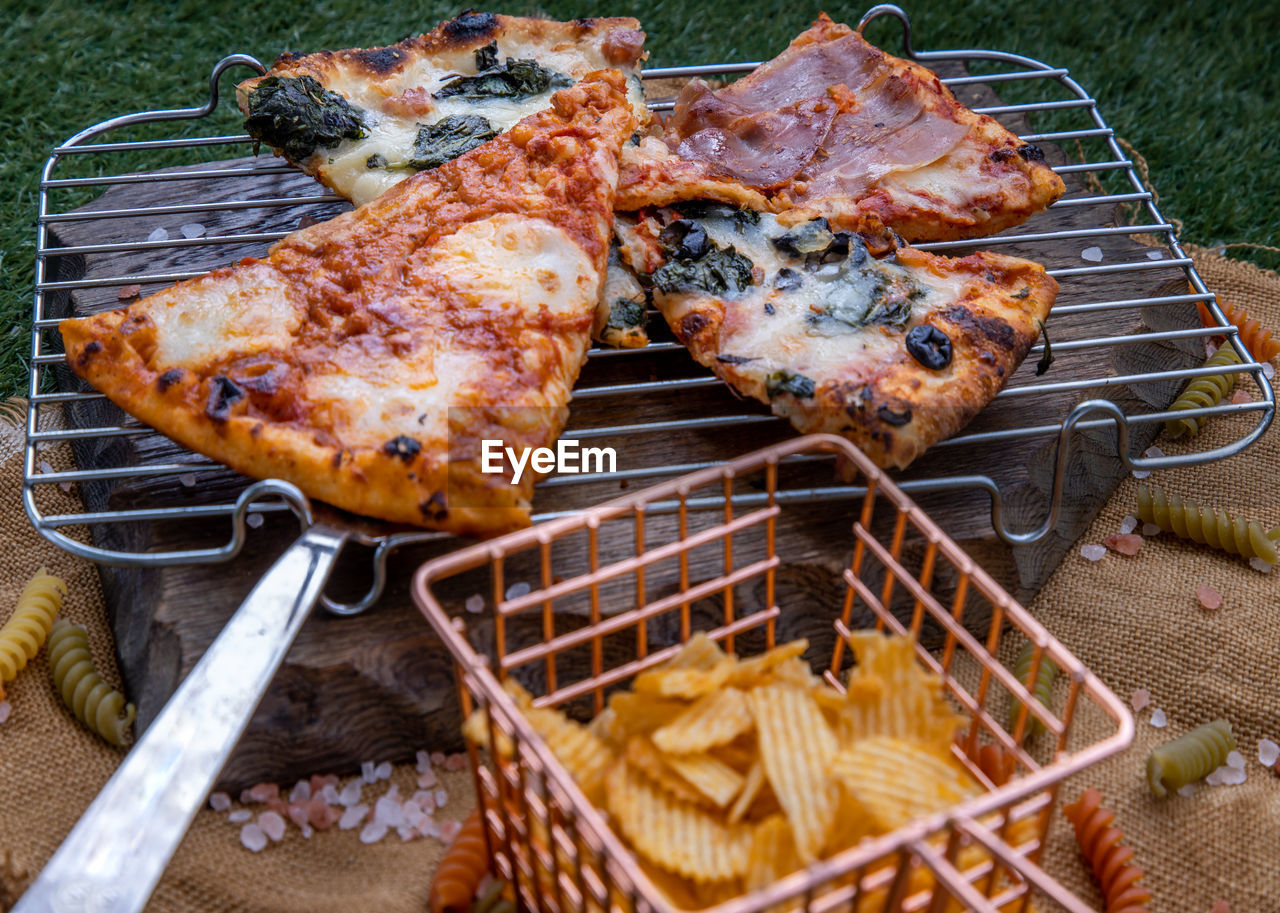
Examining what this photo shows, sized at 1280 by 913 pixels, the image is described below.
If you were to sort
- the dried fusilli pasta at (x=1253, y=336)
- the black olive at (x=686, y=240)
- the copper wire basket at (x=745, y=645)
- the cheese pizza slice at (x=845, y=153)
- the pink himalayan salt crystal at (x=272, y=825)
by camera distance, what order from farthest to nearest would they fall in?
1. the dried fusilli pasta at (x=1253, y=336)
2. the cheese pizza slice at (x=845, y=153)
3. the black olive at (x=686, y=240)
4. the pink himalayan salt crystal at (x=272, y=825)
5. the copper wire basket at (x=745, y=645)

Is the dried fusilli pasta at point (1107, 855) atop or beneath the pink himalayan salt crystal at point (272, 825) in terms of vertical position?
atop

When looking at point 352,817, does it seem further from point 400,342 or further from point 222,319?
point 222,319

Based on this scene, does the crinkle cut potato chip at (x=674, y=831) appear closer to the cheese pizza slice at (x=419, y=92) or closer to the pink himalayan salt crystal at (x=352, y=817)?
the pink himalayan salt crystal at (x=352, y=817)

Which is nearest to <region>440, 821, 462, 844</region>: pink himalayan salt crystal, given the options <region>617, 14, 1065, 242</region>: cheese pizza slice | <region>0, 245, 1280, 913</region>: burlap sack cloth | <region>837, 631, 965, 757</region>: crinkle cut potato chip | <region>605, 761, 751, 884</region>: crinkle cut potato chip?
<region>0, 245, 1280, 913</region>: burlap sack cloth

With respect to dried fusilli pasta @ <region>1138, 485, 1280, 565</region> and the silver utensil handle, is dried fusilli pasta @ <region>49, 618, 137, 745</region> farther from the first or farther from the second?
dried fusilli pasta @ <region>1138, 485, 1280, 565</region>

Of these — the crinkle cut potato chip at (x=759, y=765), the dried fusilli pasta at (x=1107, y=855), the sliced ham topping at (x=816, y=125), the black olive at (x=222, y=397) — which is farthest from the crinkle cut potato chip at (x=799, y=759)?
the sliced ham topping at (x=816, y=125)

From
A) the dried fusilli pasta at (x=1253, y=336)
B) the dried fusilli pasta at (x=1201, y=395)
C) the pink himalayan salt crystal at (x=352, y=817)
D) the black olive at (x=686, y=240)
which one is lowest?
the pink himalayan salt crystal at (x=352, y=817)

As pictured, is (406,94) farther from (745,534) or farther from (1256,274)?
(1256,274)

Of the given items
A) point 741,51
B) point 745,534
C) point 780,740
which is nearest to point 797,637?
point 745,534
